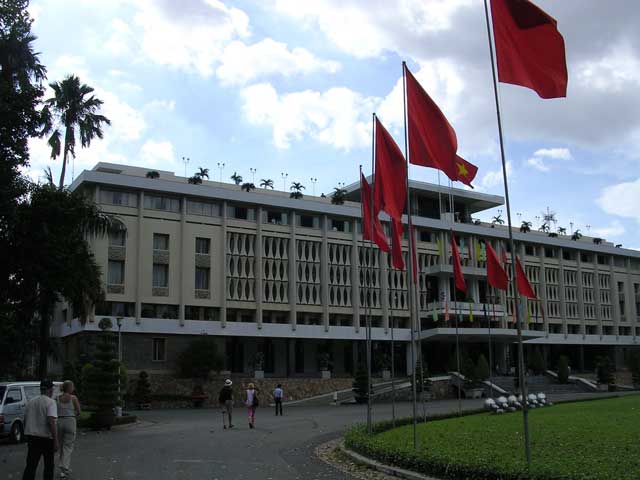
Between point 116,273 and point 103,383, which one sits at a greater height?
point 116,273

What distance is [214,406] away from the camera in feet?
146

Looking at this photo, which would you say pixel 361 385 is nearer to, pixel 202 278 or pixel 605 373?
pixel 202 278

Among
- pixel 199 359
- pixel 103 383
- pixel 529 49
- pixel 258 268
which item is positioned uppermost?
pixel 258 268

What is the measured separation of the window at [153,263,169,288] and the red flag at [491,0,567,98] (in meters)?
39.9

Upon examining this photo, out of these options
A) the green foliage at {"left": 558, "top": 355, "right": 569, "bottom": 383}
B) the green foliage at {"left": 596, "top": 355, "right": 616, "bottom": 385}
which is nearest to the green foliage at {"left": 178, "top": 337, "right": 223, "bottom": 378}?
the green foliage at {"left": 558, "top": 355, "right": 569, "bottom": 383}

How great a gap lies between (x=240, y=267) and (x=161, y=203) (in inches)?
288

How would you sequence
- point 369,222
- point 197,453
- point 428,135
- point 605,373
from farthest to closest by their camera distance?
point 605,373
point 369,222
point 197,453
point 428,135

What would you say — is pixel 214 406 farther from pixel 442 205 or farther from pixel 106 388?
pixel 442 205

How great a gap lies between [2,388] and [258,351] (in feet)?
112

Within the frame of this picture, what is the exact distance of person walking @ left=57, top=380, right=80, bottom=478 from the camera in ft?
39.7

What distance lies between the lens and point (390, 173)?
671 inches

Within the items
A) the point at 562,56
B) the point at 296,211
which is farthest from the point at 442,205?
the point at 562,56

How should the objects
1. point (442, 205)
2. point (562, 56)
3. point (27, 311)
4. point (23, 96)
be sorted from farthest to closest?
point (442, 205) → point (27, 311) → point (23, 96) → point (562, 56)

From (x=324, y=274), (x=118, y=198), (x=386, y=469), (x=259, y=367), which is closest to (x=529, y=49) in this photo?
(x=386, y=469)
